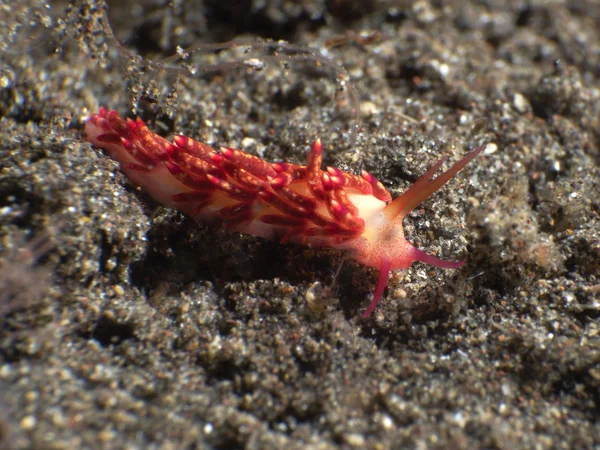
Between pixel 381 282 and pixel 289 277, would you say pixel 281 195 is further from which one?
pixel 381 282

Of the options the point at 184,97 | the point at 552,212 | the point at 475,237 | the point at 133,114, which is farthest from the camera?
the point at 184,97

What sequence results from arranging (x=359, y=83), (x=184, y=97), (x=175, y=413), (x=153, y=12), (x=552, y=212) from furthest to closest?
1. (x=153, y=12)
2. (x=359, y=83)
3. (x=184, y=97)
4. (x=552, y=212)
5. (x=175, y=413)

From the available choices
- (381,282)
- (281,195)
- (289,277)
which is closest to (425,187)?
(381,282)

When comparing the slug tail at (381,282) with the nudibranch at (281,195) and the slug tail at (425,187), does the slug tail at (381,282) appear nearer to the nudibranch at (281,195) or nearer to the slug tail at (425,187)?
the nudibranch at (281,195)

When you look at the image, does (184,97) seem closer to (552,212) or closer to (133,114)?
(133,114)

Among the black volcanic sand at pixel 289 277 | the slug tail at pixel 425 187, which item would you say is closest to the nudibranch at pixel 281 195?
the slug tail at pixel 425 187

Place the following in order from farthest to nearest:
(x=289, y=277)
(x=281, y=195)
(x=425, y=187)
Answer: (x=289, y=277)
(x=281, y=195)
(x=425, y=187)

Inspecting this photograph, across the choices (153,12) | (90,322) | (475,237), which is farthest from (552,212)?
(153,12)
